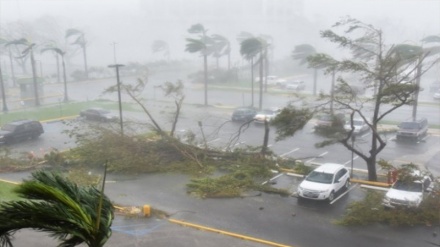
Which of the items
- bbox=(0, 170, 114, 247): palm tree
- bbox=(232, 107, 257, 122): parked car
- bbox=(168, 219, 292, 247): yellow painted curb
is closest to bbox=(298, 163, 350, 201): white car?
bbox=(168, 219, 292, 247): yellow painted curb

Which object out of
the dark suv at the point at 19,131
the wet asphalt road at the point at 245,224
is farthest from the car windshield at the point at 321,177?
the dark suv at the point at 19,131

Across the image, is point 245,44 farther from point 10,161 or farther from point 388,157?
point 10,161

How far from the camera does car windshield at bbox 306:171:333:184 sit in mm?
19562

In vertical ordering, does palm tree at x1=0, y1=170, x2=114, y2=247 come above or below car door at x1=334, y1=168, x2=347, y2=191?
above

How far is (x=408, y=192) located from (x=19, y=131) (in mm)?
23647

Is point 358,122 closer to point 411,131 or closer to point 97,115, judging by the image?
point 411,131

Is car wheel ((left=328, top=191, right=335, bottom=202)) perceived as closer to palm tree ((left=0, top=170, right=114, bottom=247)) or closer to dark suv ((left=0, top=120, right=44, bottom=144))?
palm tree ((left=0, top=170, right=114, bottom=247))

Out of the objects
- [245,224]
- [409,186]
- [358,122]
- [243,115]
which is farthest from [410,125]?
[245,224]

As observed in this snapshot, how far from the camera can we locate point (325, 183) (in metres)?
19.4

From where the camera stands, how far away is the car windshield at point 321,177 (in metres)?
19.6

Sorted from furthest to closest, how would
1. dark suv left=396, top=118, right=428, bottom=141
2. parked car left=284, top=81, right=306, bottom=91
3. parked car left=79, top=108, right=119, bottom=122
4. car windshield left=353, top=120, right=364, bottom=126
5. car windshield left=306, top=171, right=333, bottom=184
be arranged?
parked car left=284, top=81, right=306, bottom=91, parked car left=79, top=108, right=119, bottom=122, car windshield left=353, top=120, right=364, bottom=126, dark suv left=396, top=118, right=428, bottom=141, car windshield left=306, top=171, right=333, bottom=184

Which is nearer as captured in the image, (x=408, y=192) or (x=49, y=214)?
(x=49, y=214)

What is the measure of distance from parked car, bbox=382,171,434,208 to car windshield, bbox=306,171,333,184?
2394mm

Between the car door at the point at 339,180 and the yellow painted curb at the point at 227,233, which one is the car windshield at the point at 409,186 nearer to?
the car door at the point at 339,180
